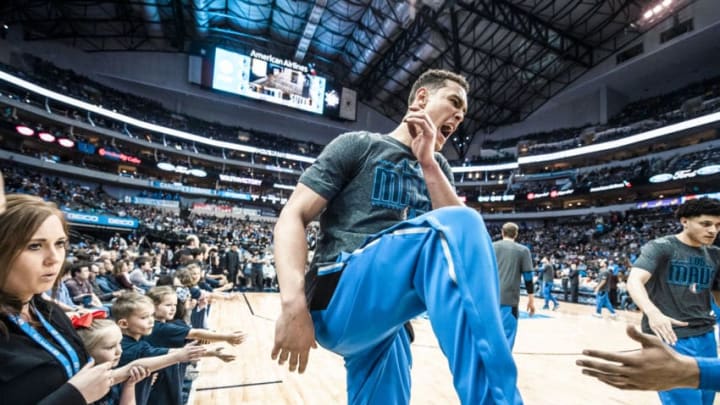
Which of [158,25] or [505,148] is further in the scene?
[505,148]

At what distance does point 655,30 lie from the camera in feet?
81.8

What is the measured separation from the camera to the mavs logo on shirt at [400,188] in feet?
4.36

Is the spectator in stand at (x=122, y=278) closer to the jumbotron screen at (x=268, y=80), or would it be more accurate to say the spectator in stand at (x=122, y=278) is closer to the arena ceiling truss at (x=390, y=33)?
the arena ceiling truss at (x=390, y=33)

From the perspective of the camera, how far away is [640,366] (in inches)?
36.9

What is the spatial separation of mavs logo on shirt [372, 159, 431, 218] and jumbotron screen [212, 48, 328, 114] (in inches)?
1238

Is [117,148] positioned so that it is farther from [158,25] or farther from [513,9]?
[513,9]

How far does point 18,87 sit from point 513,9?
33.5 meters

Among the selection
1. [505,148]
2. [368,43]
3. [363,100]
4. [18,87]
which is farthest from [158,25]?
[505,148]

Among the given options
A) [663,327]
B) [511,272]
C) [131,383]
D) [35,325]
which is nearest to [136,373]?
[131,383]

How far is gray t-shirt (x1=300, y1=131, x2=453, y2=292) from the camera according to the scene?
1.28m

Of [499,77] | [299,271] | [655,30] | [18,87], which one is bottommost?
[299,271]

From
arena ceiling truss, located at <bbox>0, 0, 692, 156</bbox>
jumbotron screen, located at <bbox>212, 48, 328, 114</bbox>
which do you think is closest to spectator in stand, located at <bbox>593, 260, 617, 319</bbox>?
arena ceiling truss, located at <bbox>0, 0, 692, 156</bbox>

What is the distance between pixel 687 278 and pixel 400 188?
2.72 m

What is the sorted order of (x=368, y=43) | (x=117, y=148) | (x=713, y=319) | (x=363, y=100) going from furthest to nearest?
(x=363, y=100)
(x=117, y=148)
(x=368, y=43)
(x=713, y=319)
